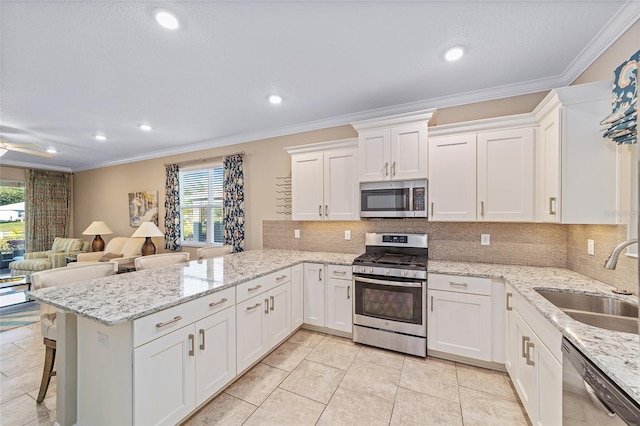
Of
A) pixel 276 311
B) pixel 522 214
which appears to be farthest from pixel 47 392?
pixel 522 214

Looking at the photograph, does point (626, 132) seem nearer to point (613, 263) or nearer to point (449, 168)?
point (613, 263)

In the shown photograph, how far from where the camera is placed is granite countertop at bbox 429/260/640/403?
0.88 metres

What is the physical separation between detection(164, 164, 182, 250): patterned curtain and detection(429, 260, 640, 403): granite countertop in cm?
440

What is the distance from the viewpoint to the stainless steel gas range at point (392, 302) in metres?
2.39

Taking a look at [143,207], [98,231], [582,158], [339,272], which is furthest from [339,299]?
[98,231]

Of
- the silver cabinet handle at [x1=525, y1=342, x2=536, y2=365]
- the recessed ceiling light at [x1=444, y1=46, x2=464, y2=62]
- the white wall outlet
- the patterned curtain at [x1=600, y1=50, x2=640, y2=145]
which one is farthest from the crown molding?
the white wall outlet

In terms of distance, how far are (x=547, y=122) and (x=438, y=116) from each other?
3.37 ft

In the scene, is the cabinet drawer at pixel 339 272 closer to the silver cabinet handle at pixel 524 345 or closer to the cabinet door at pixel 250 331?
the cabinet door at pixel 250 331

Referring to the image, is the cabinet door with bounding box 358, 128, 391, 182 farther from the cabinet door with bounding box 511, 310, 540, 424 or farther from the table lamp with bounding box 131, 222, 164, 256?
the table lamp with bounding box 131, 222, 164, 256

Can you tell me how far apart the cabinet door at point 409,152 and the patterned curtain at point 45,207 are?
8.07 m

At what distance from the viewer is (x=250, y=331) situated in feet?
7.11

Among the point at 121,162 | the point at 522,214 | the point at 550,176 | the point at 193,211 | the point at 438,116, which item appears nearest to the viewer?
the point at 550,176

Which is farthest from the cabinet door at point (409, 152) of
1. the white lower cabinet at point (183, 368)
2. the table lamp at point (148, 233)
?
the table lamp at point (148, 233)

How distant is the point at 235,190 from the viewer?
399 cm
